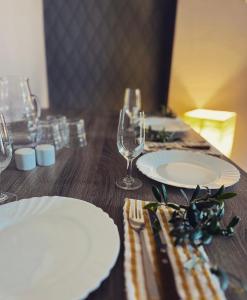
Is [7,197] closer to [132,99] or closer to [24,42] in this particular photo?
[132,99]

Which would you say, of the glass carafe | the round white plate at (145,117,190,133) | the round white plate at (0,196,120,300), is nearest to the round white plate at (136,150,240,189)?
the round white plate at (0,196,120,300)

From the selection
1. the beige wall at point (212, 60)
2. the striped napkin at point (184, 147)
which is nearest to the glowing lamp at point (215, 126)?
the beige wall at point (212, 60)

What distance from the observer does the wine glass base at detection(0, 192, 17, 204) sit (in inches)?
24.5

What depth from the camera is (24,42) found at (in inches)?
75.1

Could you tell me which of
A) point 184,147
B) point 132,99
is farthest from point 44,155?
point 132,99

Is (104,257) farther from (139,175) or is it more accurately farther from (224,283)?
(139,175)

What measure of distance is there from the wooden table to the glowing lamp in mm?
1258

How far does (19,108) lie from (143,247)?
1187 mm

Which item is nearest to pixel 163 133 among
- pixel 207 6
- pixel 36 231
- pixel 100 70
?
pixel 36 231

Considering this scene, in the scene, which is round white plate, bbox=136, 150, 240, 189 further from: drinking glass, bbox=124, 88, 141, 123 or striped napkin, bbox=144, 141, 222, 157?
drinking glass, bbox=124, 88, 141, 123

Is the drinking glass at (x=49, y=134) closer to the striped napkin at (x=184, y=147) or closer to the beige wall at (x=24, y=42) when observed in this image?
the striped napkin at (x=184, y=147)

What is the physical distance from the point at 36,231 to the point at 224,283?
362 mm

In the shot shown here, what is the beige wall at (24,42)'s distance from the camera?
→ 66.2 inches

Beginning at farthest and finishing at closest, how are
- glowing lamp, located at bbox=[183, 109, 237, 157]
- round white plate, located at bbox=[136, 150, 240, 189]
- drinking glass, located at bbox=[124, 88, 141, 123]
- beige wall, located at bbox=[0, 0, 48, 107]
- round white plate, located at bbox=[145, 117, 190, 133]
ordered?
glowing lamp, located at bbox=[183, 109, 237, 157]
beige wall, located at bbox=[0, 0, 48, 107]
drinking glass, located at bbox=[124, 88, 141, 123]
round white plate, located at bbox=[145, 117, 190, 133]
round white plate, located at bbox=[136, 150, 240, 189]
